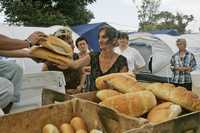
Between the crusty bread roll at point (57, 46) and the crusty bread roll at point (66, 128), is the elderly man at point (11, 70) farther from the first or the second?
the crusty bread roll at point (66, 128)

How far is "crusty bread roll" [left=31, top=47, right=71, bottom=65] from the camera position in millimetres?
2264

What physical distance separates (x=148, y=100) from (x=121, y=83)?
0.84 ft

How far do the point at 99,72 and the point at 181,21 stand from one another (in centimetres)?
3216

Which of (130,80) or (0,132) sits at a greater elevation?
(130,80)

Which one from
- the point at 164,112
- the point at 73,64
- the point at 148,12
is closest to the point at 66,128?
the point at 164,112

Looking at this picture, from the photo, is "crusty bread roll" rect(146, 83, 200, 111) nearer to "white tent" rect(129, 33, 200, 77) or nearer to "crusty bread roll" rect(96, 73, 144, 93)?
"crusty bread roll" rect(96, 73, 144, 93)

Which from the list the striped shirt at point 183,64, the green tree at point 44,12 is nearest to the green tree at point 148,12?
the green tree at point 44,12

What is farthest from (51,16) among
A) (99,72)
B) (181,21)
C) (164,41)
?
(181,21)

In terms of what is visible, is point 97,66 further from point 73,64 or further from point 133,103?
point 133,103

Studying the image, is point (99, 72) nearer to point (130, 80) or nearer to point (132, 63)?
point (130, 80)

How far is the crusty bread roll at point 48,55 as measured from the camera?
2.26 m

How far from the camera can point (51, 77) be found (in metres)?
3.00

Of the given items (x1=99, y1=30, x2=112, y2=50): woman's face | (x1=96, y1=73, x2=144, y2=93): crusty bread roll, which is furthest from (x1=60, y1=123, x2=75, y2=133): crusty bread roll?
(x1=99, y1=30, x2=112, y2=50): woman's face

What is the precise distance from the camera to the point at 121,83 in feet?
6.98
